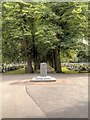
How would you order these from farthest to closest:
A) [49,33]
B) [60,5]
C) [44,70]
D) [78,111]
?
1. [60,5]
2. [49,33]
3. [44,70]
4. [78,111]

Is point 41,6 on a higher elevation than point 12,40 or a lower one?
higher

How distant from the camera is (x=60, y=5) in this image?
2848 centimetres

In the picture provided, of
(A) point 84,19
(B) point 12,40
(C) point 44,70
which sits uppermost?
(A) point 84,19

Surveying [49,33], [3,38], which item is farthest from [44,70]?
[3,38]

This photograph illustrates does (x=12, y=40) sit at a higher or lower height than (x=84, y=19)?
lower

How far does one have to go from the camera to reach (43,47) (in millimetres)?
28344

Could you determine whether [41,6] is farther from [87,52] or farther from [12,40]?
[87,52]

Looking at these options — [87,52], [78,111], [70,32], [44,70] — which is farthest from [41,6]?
[78,111]

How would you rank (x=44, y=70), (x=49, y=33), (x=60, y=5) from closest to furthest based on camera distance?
(x=44, y=70)
(x=49, y=33)
(x=60, y=5)

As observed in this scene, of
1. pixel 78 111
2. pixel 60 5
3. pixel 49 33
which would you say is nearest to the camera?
pixel 78 111

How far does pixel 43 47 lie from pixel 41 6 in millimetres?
4042

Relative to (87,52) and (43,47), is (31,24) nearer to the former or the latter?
(43,47)

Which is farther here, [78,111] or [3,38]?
[3,38]

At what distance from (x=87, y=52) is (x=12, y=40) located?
7.94 m
